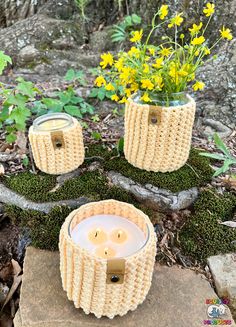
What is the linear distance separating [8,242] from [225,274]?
34.9 inches

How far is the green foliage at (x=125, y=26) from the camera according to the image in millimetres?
2278

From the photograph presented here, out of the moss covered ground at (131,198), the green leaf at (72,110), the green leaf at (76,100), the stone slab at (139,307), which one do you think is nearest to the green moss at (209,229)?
the moss covered ground at (131,198)

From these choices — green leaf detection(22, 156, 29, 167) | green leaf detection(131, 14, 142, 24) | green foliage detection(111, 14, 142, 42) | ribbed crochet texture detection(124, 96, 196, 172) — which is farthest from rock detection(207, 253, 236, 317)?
green leaf detection(131, 14, 142, 24)

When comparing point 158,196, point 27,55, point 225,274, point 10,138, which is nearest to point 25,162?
point 10,138

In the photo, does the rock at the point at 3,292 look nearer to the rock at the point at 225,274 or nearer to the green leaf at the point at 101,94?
the rock at the point at 225,274

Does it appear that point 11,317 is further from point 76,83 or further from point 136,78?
point 76,83

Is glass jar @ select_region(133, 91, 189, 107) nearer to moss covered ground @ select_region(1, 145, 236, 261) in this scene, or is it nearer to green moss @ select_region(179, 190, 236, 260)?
moss covered ground @ select_region(1, 145, 236, 261)

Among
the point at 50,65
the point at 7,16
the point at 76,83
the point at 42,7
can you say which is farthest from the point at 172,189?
the point at 7,16

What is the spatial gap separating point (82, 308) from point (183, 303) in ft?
1.10

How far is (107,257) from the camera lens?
44.6 inches

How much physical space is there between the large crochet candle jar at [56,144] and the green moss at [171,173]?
141 millimetres

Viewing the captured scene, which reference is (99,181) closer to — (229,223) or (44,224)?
(44,224)

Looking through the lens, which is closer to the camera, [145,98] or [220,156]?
[145,98]

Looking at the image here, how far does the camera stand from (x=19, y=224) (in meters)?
1.57
